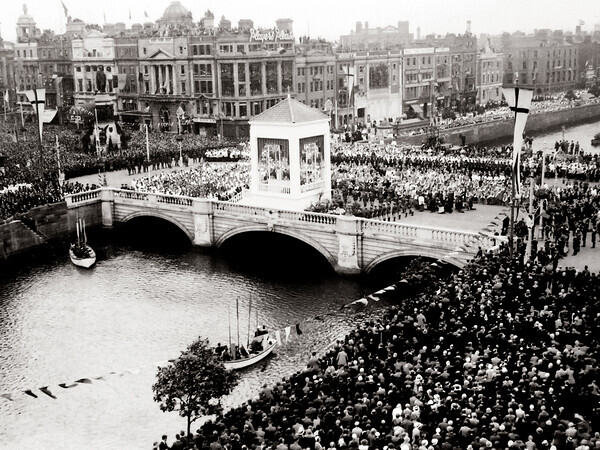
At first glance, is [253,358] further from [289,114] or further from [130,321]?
[289,114]

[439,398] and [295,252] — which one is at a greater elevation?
[439,398]

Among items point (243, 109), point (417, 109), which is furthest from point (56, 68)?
point (417, 109)

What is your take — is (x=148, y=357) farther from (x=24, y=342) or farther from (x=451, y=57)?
(x=451, y=57)

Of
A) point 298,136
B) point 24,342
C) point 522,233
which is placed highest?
point 298,136

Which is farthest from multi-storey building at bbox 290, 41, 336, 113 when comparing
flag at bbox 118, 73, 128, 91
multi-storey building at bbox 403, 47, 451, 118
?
flag at bbox 118, 73, 128, 91

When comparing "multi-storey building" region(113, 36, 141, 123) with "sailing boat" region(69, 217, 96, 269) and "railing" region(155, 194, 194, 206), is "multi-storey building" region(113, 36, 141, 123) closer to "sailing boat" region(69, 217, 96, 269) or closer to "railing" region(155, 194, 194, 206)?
"railing" region(155, 194, 194, 206)

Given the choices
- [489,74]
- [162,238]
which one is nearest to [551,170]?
[162,238]
